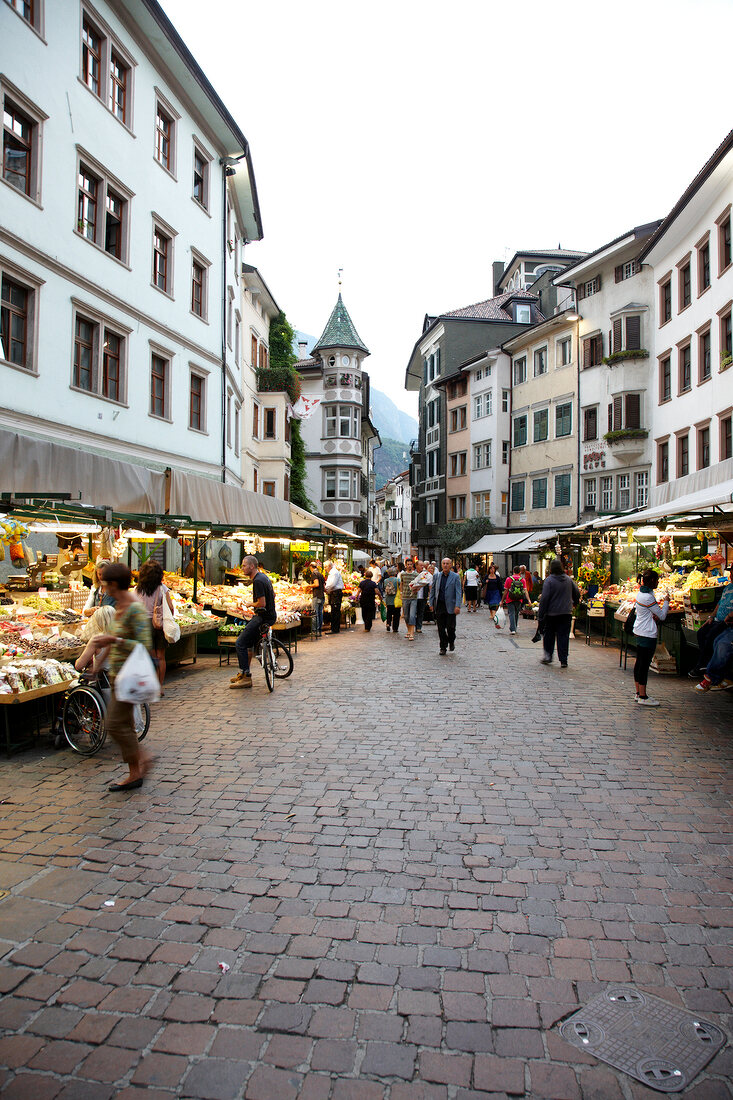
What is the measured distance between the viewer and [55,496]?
25.6 feet

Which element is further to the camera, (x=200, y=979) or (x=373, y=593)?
(x=373, y=593)

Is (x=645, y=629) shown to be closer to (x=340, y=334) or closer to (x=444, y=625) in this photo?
(x=444, y=625)

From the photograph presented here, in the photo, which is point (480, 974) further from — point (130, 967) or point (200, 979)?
point (130, 967)

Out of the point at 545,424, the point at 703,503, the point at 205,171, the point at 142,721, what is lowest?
the point at 142,721

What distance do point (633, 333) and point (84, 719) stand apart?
31.6m

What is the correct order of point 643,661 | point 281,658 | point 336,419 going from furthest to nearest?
point 336,419 → point 281,658 → point 643,661

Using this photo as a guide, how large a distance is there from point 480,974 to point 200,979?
1.28m

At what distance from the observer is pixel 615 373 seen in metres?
33.4

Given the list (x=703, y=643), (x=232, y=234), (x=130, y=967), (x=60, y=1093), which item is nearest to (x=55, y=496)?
(x=130, y=967)

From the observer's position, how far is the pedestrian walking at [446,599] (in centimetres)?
1484

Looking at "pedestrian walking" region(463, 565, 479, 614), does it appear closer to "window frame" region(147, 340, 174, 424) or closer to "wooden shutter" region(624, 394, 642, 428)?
"wooden shutter" region(624, 394, 642, 428)

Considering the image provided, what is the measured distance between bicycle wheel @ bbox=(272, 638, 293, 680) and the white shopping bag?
563 cm

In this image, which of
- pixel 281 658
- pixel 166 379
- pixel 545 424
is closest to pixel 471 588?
pixel 545 424

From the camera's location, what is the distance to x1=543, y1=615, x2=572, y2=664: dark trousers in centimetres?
A: 1329
